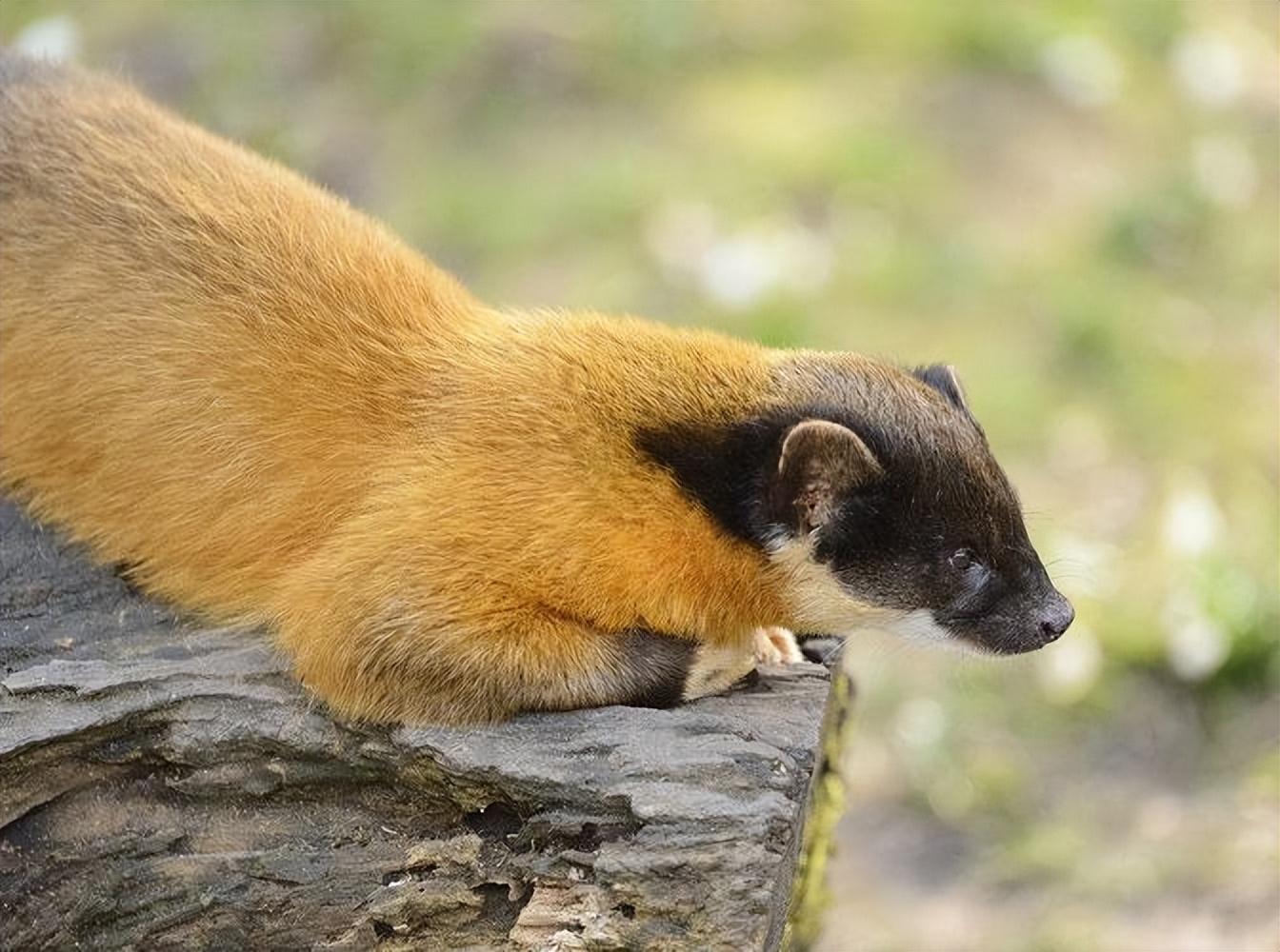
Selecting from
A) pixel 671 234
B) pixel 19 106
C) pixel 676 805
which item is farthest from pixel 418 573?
pixel 671 234

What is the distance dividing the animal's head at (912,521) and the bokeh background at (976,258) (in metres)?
2.72

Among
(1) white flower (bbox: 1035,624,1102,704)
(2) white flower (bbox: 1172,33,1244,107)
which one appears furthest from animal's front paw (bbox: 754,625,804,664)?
(2) white flower (bbox: 1172,33,1244,107)

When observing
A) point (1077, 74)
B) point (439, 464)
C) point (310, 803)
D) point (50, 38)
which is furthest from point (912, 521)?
point (1077, 74)

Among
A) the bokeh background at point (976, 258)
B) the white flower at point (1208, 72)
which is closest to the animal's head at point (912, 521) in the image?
the bokeh background at point (976, 258)

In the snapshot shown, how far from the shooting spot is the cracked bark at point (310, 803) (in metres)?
4.76

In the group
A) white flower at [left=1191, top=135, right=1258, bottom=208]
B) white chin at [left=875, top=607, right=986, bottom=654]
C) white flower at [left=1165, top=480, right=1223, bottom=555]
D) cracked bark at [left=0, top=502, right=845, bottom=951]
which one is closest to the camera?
cracked bark at [left=0, top=502, right=845, bottom=951]

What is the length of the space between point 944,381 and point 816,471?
0.85 meters

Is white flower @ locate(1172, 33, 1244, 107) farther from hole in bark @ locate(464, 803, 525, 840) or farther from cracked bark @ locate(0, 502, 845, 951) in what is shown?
hole in bark @ locate(464, 803, 525, 840)

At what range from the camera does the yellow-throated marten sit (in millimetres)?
4969

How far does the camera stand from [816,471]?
498 cm

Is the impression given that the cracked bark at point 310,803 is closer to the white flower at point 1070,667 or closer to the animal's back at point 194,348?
the animal's back at point 194,348

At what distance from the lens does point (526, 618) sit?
4.93m

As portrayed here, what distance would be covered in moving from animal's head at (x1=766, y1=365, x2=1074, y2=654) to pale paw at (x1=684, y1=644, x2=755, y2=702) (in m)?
0.34

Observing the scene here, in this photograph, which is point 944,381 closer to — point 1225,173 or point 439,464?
point 439,464
